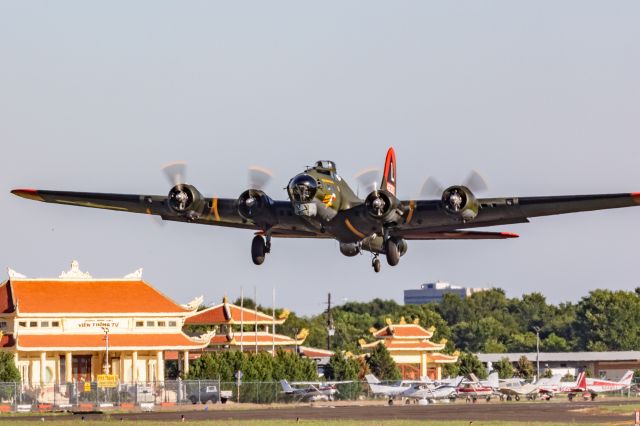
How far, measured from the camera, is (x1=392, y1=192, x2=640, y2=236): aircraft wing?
190 ft

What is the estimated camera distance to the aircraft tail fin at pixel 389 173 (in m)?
67.7

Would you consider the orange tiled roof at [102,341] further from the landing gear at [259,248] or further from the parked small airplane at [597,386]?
the landing gear at [259,248]

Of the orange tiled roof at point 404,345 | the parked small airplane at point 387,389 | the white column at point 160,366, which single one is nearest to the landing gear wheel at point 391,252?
the parked small airplane at point 387,389

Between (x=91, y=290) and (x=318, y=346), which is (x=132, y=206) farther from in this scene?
(x=318, y=346)

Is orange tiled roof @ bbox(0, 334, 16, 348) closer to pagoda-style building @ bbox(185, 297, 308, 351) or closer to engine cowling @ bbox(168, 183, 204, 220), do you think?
pagoda-style building @ bbox(185, 297, 308, 351)

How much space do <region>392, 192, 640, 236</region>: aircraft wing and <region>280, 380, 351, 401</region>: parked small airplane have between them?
155 ft

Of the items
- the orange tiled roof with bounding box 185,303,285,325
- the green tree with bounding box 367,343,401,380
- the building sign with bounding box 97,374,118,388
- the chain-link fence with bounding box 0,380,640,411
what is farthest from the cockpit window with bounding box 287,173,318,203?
the orange tiled roof with bounding box 185,303,285,325

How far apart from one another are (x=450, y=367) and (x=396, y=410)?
70.3 meters

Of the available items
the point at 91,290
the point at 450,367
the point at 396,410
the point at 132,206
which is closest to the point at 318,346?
the point at 450,367

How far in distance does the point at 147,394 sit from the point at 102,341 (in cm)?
2370

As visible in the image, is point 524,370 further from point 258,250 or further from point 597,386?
point 258,250

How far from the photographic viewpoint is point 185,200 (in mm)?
59094

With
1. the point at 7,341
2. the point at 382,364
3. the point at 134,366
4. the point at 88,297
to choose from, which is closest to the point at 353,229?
the point at 134,366

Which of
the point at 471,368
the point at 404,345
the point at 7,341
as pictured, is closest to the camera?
the point at 7,341
